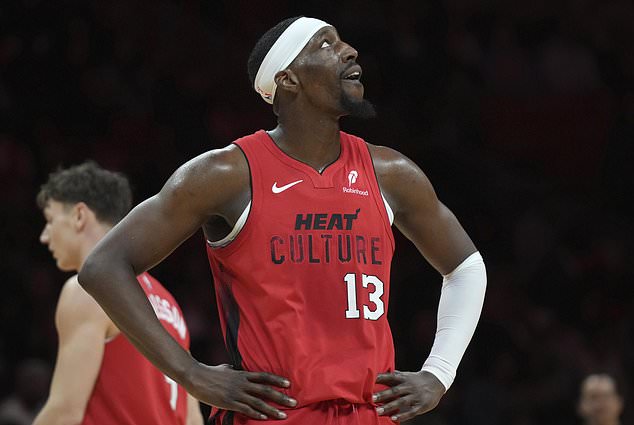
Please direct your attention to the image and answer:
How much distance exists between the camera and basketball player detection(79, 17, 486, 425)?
302cm

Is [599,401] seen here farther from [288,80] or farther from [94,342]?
[288,80]

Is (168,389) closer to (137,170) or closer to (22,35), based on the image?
(137,170)

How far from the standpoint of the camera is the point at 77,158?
26.6ft

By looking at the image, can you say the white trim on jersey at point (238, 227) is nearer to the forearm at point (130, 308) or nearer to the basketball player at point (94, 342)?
the forearm at point (130, 308)

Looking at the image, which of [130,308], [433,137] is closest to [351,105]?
[130,308]

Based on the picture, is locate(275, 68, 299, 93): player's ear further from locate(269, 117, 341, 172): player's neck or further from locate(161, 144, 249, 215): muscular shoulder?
locate(161, 144, 249, 215): muscular shoulder

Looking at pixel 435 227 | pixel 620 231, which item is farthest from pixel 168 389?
pixel 620 231

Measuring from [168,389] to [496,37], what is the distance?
19.0ft

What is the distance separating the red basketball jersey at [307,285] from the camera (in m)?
3.03

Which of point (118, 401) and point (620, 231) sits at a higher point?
point (620, 231)

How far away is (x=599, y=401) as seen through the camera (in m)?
7.41

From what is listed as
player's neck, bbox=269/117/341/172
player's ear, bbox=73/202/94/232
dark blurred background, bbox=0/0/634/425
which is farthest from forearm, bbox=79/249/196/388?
dark blurred background, bbox=0/0/634/425

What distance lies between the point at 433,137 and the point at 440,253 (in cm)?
536

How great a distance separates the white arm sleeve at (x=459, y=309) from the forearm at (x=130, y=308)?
0.83 meters
